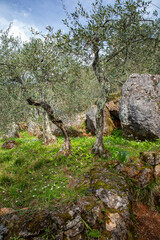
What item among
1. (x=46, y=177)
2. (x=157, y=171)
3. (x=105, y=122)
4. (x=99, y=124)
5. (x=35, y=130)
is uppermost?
(x=99, y=124)

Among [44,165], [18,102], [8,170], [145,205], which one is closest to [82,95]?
[18,102]

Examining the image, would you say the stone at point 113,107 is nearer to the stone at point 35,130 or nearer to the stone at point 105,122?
the stone at point 105,122

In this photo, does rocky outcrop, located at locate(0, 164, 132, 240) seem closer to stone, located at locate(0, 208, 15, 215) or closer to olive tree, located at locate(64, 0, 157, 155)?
stone, located at locate(0, 208, 15, 215)

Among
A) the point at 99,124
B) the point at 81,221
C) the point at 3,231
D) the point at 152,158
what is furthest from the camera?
the point at 99,124

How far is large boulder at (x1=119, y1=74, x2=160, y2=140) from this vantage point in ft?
34.7

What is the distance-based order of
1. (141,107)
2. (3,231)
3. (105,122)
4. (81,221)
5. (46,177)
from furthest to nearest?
(105,122)
(141,107)
(46,177)
(81,221)
(3,231)

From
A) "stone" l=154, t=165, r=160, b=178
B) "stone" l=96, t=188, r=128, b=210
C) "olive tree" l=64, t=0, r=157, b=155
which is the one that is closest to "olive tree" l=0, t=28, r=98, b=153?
"olive tree" l=64, t=0, r=157, b=155

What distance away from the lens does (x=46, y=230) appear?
3865 millimetres

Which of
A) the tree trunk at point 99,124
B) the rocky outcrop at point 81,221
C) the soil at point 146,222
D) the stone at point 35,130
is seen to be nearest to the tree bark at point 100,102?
the tree trunk at point 99,124

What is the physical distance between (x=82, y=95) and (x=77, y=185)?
9.40m

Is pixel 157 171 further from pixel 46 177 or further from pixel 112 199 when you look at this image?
pixel 46 177

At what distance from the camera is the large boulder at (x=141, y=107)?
10.6 metres

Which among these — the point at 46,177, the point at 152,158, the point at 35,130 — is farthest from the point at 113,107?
the point at 35,130

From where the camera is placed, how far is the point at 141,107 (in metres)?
11.2
